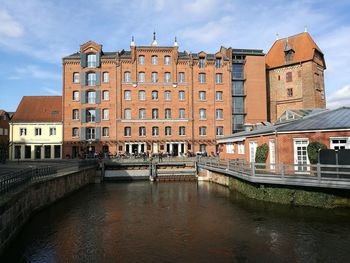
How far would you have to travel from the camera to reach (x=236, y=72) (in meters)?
48.5

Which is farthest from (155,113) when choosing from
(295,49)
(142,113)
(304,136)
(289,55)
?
(304,136)

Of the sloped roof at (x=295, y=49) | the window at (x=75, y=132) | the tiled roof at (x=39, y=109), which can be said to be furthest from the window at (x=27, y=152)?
the sloped roof at (x=295, y=49)

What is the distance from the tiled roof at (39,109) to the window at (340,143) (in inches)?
1493

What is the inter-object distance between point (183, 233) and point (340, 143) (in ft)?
36.6

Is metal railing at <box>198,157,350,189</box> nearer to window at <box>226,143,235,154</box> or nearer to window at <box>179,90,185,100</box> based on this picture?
window at <box>226,143,235,154</box>

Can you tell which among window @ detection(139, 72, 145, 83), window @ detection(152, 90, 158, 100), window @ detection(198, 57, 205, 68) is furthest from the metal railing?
window @ detection(198, 57, 205, 68)

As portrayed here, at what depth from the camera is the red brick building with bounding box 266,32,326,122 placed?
46.8 metres

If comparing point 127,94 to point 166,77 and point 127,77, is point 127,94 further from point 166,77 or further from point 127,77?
point 166,77

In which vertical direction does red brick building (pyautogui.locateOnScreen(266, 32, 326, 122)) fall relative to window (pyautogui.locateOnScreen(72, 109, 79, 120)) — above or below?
above

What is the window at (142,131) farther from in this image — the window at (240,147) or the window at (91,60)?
the window at (240,147)

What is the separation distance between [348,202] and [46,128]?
4037 cm

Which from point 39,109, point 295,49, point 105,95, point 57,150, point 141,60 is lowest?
point 57,150

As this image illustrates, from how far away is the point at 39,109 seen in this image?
4728 cm

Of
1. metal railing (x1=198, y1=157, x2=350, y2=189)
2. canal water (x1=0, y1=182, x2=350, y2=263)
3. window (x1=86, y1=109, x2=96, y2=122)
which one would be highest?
window (x1=86, y1=109, x2=96, y2=122)
